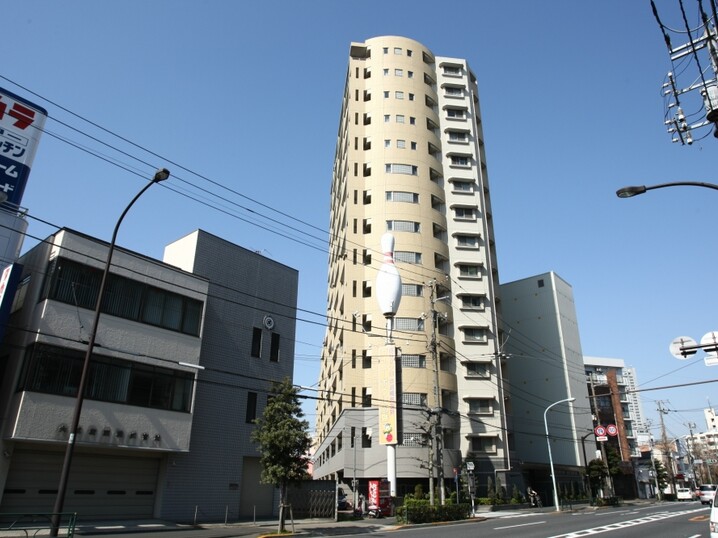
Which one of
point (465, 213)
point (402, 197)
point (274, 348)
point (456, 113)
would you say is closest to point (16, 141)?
point (274, 348)

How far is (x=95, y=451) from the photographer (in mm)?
23016

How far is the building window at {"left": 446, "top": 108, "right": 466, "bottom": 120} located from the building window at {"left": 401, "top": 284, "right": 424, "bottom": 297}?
26.8 meters

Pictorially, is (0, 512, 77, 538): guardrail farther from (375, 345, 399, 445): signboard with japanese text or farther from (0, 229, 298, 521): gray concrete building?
(375, 345, 399, 445): signboard with japanese text

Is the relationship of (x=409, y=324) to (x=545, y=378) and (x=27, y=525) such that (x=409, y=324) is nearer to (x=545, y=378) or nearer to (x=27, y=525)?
(x=545, y=378)

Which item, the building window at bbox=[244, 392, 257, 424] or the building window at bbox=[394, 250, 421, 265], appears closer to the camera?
the building window at bbox=[244, 392, 257, 424]

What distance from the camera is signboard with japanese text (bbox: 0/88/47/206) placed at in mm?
21719

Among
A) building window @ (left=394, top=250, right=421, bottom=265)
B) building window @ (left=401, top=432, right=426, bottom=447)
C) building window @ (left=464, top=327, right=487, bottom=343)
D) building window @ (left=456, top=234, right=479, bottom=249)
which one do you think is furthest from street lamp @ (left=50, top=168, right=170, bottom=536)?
building window @ (left=456, top=234, right=479, bottom=249)

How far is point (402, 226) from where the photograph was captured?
5503 centimetres

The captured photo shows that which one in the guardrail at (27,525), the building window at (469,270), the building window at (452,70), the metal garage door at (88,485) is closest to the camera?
the guardrail at (27,525)

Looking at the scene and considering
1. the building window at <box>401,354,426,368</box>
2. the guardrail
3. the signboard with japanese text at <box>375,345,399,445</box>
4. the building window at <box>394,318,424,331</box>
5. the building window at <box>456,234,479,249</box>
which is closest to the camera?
the guardrail

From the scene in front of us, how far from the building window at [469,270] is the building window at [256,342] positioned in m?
32.5

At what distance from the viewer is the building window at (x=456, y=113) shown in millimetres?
65812

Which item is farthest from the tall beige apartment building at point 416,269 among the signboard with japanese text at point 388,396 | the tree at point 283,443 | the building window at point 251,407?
the tree at point 283,443

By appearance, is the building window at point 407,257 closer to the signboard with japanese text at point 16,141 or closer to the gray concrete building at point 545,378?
the gray concrete building at point 545,378
